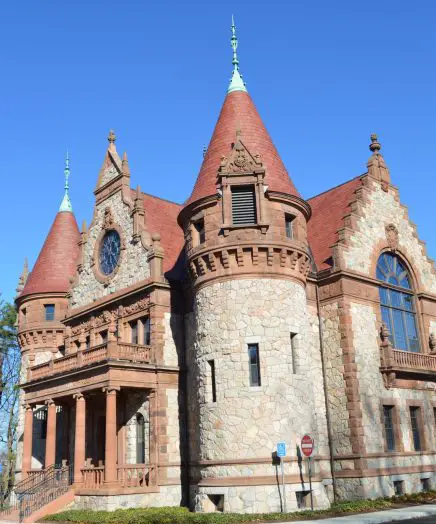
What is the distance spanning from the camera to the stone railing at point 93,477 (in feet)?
73.8

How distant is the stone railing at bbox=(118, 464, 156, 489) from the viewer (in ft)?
74.3

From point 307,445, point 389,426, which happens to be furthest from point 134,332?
point 389,426

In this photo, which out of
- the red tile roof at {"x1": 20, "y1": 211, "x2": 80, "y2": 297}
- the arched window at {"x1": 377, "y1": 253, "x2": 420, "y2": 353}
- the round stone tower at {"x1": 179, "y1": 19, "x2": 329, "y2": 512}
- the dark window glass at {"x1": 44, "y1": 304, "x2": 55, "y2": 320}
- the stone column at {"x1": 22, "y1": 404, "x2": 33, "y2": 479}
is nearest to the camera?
the round stone tower at {"x1": 179, "y1": 19, "x2": 329, "y2": 512}

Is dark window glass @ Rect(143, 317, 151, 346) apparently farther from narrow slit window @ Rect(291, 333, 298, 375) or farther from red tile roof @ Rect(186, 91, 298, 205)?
narrow slit window @ Rect(291, 333, 298, 375)

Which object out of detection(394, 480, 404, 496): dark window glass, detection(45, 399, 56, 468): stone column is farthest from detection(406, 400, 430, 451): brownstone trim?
detection(45, 399, 56, 468): stone column

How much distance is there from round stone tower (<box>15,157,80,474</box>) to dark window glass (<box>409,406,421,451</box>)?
18.0 metres

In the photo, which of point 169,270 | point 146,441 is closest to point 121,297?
point 169,270

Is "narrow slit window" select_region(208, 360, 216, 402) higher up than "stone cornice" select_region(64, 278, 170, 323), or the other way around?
"stone cornice" select_region(64, 278, 170, 323)

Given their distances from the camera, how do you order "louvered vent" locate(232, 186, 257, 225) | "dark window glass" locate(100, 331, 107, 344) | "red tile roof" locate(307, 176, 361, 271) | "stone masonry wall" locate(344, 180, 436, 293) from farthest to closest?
"dark window glass" locate(100, 331, 107, 344) → "red tile roof" locate(307, 176, 361, 271) → "stone masonry wall" locate(344, 180, 436, 293) → "louvered vent" locate(232, 186, 257, 225)

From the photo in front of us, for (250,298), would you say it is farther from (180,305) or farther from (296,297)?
(180,305)

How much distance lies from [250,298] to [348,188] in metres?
11.2

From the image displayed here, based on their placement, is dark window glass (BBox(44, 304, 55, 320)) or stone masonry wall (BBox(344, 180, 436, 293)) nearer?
stone masonry wall (BBox(344, 180, 436, 293))

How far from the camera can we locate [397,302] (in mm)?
28938

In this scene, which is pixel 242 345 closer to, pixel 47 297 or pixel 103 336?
pixel 103 336
